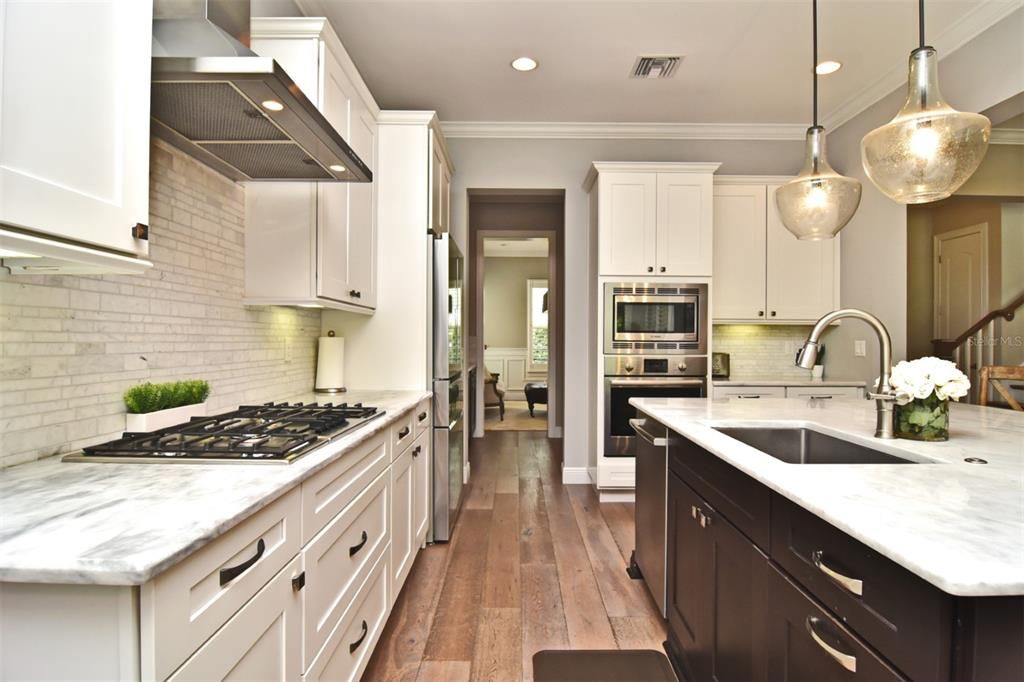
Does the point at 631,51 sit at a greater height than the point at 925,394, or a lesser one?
greater

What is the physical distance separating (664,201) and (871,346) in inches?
75.1

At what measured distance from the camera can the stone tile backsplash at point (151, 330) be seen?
116 centimetres

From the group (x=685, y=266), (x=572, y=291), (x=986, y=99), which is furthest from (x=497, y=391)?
(x=986, y=99)

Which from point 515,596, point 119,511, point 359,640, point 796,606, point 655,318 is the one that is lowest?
point 515,596

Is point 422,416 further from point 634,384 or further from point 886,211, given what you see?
point 886,211

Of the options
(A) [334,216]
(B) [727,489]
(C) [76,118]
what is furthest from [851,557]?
(A) [334,216]

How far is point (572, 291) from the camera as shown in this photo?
4.25 m

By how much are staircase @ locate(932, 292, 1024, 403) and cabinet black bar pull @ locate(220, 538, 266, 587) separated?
3561 mm

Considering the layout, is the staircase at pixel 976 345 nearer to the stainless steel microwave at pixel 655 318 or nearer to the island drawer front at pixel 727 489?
the stainless steel microwave at pixel 655 318

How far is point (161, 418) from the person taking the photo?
4.92ft

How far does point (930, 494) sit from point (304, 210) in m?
2.25

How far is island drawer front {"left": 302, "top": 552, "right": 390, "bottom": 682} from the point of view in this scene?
4.36ft

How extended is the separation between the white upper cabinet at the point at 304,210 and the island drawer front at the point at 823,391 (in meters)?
3.33

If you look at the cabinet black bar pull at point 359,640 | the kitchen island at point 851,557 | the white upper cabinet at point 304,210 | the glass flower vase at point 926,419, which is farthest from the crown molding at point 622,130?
the cabinet black bar pull at point 359,640
